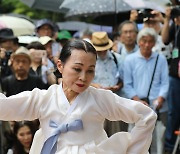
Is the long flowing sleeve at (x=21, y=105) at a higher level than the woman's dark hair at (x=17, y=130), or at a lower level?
higher

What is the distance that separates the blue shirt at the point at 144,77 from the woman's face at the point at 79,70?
3241mm

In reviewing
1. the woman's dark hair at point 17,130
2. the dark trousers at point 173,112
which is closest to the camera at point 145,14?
the dark trousers at point 173,112

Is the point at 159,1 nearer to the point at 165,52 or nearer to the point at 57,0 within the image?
the point at 165,52

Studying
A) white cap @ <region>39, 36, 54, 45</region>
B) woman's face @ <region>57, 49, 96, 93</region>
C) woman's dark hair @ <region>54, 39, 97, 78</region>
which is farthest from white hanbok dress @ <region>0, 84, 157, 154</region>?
white cap @ <region>39, 36, 54, 45</region>

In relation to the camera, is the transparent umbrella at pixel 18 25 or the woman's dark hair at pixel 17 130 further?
the transparent umbrella at pixel 18 25

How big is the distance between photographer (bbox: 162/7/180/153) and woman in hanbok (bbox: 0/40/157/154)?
3.72 metres

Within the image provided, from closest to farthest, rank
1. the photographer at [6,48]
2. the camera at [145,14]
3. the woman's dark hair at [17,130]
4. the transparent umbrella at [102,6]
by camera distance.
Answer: the woman's dark hair at [17,130]
the photographer at [6,48]
the camera at [145,14]
the transparent umbrella at [102,6]

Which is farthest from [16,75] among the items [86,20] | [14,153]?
[86,20]

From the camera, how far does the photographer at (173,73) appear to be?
8.29m

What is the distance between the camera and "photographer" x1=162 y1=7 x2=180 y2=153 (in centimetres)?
829

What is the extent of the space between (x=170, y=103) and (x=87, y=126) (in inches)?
163

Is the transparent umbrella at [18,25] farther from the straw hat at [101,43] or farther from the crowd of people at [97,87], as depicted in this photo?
the straw hat at [101,43]

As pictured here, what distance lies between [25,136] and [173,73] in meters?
2.36

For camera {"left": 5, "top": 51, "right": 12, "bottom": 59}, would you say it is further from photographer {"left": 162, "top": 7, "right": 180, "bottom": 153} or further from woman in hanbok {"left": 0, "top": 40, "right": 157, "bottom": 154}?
woman in hanbok {"left": 0, "top": 40, "right": 157, "bottom": 154}
